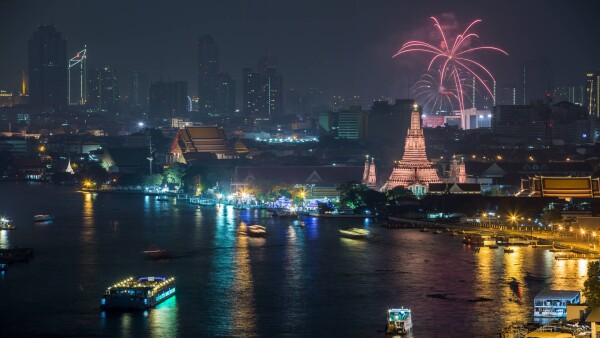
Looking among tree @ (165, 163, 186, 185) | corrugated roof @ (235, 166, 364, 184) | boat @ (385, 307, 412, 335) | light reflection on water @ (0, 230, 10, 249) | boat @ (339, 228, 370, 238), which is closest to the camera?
boat @ (385, 307, 412, 335)

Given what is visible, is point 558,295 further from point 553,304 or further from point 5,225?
point 5,225

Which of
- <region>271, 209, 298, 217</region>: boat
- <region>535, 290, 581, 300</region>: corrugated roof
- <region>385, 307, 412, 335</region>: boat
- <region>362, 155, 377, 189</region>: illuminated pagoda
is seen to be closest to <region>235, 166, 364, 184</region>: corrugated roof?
<region>362, 155, 377, 189</region>: illuminated pagoda

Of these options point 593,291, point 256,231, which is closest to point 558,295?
point 593,291

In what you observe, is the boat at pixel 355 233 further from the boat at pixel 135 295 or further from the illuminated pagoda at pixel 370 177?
the illuminated pagoda at pixel 370 177

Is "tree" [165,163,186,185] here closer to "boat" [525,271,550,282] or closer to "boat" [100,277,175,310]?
"boat" [525,271,550,282]

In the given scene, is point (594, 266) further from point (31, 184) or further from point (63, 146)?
point (63, 146)

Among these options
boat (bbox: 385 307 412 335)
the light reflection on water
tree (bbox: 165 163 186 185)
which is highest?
tree (bbox: 165 163 186 185)
